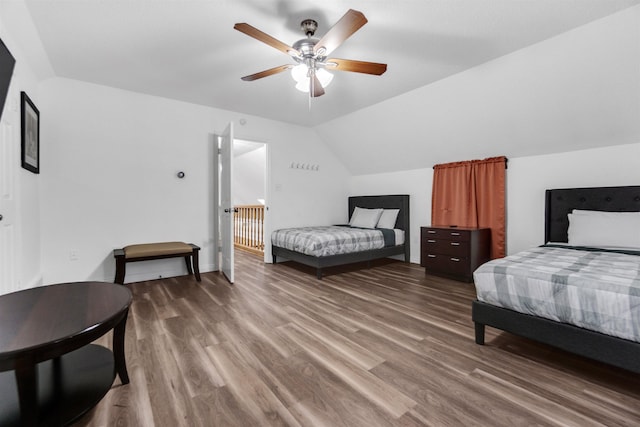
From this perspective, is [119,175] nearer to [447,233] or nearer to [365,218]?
[365,218]

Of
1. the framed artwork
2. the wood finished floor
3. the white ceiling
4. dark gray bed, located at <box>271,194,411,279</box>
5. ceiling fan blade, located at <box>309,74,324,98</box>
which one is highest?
the white ceiling

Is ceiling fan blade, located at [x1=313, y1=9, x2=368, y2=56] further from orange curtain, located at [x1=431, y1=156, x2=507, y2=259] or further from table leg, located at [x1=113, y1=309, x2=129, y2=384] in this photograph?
orange curtain, located at [x1=431, y1=156, x2=507, y2=259]

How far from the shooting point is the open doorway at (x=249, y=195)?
5.64m

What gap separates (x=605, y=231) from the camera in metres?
2.68

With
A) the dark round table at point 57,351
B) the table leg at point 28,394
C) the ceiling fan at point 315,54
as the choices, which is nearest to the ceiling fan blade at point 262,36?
the ceiling fan at point 315,54

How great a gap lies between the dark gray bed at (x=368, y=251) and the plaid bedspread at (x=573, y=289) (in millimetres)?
2039

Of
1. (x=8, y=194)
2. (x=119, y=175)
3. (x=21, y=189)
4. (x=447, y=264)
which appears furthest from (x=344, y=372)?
(x=119, y=175)

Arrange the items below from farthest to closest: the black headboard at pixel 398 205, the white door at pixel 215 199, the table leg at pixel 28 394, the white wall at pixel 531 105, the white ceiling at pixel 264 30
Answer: the black headboard at pixel 398 205
the white door at pixel 215 199
the white wall at pixel 531 105
the white ceiling at pixel 264 30
the table leg at pixel 28 394

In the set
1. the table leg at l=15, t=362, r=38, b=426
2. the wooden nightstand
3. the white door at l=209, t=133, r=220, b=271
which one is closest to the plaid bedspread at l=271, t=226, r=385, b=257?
the wooden nightstand

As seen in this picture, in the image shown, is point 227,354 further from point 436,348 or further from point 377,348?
point 436,348

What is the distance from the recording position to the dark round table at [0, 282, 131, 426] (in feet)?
3.31

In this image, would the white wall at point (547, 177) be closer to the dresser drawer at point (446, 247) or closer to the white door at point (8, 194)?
the dresser drawer at point (446, 247)

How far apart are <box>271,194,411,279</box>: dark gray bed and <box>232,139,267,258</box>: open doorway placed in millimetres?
1200

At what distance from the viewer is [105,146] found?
11.3 ft
